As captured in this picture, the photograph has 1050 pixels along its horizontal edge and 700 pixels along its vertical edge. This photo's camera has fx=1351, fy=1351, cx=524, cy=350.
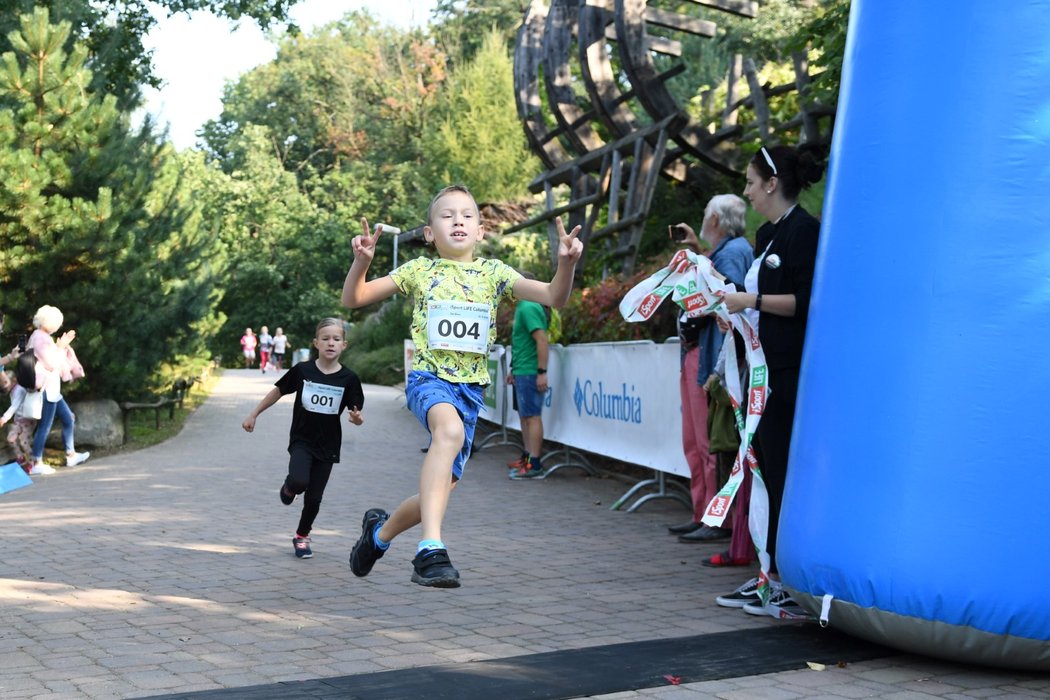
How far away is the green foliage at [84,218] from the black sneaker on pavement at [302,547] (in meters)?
7.20

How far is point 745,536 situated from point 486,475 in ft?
18.1

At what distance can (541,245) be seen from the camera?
32594 mm

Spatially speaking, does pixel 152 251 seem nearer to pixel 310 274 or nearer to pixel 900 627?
pixel 900 627

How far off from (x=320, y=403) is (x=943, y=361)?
3.86 metres

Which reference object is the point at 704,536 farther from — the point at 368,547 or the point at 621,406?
the point at 368,547

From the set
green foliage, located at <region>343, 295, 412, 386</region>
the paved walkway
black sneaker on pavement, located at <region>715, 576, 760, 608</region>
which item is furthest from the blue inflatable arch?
green foliage, located at <region>343, 295, 412, 386</region>

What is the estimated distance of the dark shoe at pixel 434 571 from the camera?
5.01m

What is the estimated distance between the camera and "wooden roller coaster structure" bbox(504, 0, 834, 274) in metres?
19.0

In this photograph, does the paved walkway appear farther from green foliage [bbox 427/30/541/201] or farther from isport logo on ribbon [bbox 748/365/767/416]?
green foliage [bbox 427/30/541/201]

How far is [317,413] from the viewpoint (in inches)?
299

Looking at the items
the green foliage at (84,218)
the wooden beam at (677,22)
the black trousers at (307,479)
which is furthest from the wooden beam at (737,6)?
the black trousers at (307,479)

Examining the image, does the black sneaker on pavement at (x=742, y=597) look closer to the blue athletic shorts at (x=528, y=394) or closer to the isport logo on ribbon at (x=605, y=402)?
the isport logo on ribbon at (x=605, y=402)

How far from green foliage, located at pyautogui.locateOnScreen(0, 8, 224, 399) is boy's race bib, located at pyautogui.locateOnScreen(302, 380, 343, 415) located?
697 cm

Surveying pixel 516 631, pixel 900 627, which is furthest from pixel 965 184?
pixel 516 631
